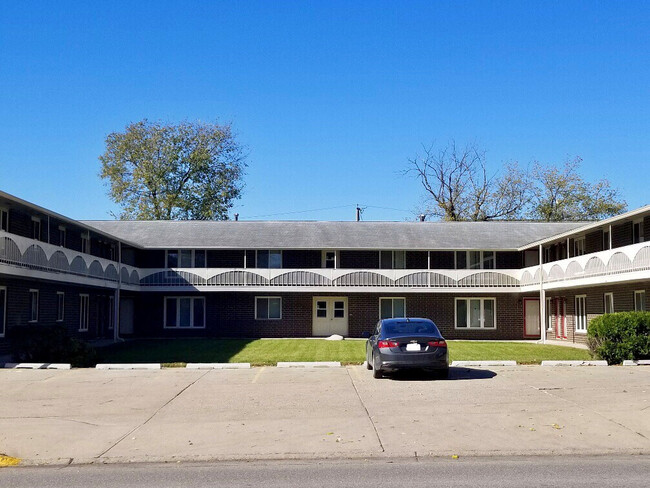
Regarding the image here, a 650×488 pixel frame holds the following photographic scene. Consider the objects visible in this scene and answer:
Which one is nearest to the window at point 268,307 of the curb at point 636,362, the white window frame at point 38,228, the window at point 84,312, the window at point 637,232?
the window at point 84,312

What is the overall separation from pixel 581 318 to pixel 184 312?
20.3 m

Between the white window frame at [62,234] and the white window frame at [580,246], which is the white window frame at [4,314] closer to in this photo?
the white window frame at [62,234]

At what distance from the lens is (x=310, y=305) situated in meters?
40.6

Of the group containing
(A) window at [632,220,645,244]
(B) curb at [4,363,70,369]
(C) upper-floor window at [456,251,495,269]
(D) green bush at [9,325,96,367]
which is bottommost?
(B) curb at [4,363,70,369]

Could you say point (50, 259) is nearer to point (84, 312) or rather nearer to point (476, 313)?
point (84, 312)

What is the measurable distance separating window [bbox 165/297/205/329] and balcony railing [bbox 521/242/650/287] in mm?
17495

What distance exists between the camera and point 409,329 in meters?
17.9

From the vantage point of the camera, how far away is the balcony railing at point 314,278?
38.7 metres

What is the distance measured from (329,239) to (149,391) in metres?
25.5

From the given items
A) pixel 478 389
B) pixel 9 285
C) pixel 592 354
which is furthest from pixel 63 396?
pixel 592 354

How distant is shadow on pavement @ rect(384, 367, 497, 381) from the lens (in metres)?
17.9

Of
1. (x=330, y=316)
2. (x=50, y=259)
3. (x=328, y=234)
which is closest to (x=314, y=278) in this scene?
(x=330, y=316)

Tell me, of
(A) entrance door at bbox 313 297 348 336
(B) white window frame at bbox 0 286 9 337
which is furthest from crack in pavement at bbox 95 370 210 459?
(A) entrance door at bbox 313 297 348 336

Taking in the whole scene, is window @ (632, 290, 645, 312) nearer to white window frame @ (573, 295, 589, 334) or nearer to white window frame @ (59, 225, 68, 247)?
white window frame @ (573, 295, 589, 334)
